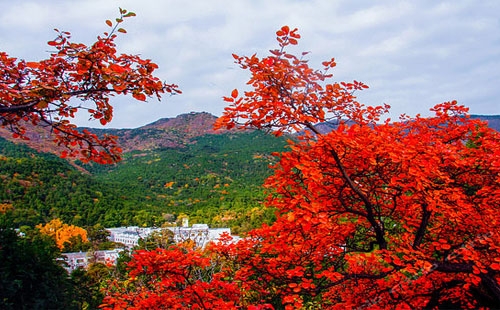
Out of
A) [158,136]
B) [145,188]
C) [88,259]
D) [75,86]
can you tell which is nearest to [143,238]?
[75,86]

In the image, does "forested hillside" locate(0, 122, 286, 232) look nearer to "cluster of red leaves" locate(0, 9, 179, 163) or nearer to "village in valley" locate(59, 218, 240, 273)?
"village in valley" locate(59, 218, 240, 273)

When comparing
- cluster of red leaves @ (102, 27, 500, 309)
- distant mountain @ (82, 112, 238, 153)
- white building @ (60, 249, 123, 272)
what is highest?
distant mountain @ (82, 112, 238, 153)

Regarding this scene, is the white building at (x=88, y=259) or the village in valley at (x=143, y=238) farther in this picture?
the white building at (x=88, y=259)

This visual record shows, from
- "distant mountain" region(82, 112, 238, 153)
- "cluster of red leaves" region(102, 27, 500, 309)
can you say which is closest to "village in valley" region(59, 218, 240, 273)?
"cluster of red leaves" region(102, 27, 500, 309)

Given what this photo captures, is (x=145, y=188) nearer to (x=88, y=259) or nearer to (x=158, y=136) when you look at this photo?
(x=88, y=259)

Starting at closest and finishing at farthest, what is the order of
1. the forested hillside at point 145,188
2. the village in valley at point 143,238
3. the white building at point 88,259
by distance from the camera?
1. the village in valley at point 143,238
2. the white building at point 88,259
3. the forested hillside at point 145,188

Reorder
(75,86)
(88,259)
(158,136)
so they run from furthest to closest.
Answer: (158,136) < (88,259) < (75,86)

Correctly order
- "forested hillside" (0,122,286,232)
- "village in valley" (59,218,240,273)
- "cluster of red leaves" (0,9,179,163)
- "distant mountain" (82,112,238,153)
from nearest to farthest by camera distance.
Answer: "cluster of red leaves" (0,9,179,163)
"village in valley" (59,218,240,273)
"forested hillside" (0,122,286,232)
"distant mountain" (82,112,238,153)

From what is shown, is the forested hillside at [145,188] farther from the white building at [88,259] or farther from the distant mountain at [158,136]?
the distant mountain at [158,136]

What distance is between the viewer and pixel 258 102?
2.60m

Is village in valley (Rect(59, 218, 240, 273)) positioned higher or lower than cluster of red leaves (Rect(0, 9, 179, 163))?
lower

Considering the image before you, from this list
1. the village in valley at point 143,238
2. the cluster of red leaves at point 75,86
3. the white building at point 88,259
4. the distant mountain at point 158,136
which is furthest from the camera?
the distant mountain at point 158,136

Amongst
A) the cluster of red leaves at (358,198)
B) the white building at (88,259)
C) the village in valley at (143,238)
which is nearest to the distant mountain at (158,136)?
the village in valley at (143,238)

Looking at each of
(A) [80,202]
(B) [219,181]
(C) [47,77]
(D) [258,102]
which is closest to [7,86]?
(C) [47,77]
